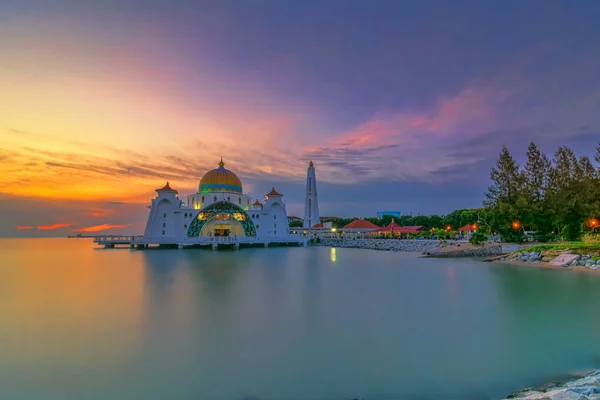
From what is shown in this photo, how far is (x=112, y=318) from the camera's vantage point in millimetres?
8562

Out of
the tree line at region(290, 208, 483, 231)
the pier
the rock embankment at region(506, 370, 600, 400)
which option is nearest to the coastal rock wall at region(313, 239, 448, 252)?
the pier

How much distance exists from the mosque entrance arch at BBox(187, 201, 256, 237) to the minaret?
1546 cm

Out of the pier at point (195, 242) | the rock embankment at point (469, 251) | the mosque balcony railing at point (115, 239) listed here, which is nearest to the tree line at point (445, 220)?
the rock embankment at point (469, 251)

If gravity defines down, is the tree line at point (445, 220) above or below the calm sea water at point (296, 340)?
above

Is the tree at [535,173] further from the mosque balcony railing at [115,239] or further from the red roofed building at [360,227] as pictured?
the mosque balcony railing at [115,239]

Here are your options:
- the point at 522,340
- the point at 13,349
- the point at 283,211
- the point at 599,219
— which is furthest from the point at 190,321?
the point at 283,211

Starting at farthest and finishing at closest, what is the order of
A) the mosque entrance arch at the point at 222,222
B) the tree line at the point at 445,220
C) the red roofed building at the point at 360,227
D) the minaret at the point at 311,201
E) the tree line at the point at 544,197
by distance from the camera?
the minaret at the point at 311,201
the tree line at the point at 445,220
the red roofed building at the point at 360,227
the mosque entrance arch at the point at 222,222
the tree line at the point at 544,197

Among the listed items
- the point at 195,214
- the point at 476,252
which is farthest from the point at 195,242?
the point at 476,252

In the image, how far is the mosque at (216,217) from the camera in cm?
3638

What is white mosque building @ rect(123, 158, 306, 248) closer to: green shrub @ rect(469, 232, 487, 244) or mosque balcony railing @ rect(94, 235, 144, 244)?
mosque balcony railing @ rect(94, 235, 144, 244)

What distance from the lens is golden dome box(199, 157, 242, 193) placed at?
132 ft

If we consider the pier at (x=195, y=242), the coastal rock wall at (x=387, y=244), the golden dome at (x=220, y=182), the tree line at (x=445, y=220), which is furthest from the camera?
the tree line at (x=445, y=220)

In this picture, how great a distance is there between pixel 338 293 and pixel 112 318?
6709mm

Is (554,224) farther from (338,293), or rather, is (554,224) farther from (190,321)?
(190,321)
